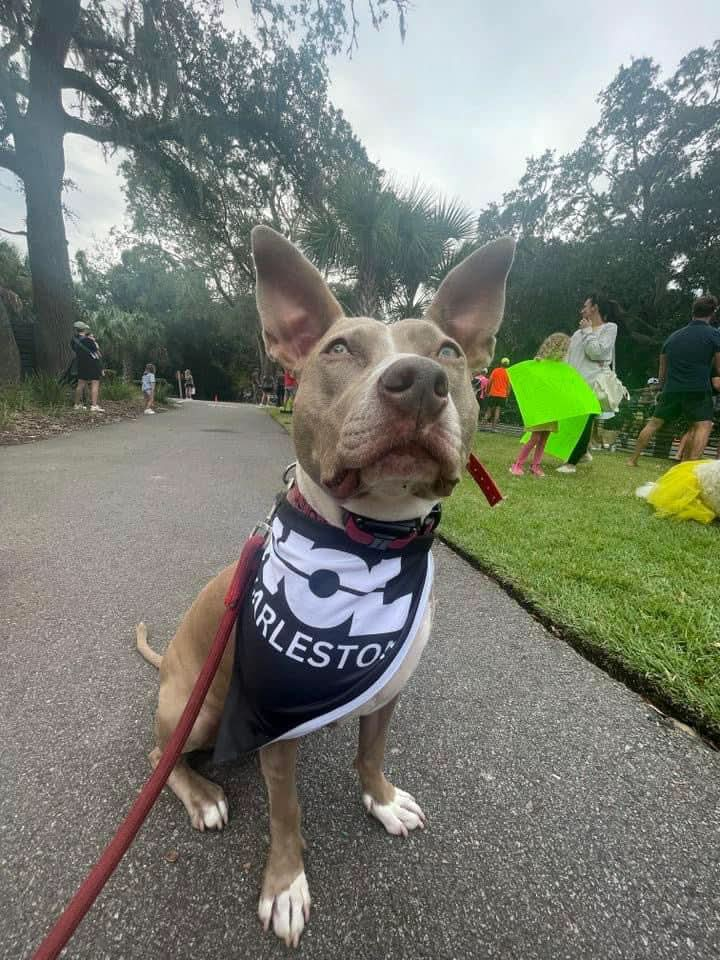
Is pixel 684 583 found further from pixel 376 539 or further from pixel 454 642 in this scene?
pixel 376 539

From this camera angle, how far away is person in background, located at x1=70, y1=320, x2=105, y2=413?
11.2 meters

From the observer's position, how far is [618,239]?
19.2 m

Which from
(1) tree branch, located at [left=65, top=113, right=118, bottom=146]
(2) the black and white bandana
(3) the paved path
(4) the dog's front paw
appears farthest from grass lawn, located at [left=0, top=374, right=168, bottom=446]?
(2) the black and white bandana

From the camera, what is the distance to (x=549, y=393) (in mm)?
5652

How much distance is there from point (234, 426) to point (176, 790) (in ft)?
43.4

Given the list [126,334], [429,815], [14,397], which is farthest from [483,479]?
Result: [126,334]

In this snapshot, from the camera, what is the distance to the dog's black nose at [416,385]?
1.13 meters

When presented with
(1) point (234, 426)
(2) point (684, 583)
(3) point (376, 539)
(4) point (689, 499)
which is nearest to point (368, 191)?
(1) point (234, 426)

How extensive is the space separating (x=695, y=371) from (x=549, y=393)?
291cm

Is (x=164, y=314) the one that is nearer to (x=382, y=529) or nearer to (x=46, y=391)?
(x=46, y=391)

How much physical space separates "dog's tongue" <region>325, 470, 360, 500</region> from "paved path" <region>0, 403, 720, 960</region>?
1.18 meters

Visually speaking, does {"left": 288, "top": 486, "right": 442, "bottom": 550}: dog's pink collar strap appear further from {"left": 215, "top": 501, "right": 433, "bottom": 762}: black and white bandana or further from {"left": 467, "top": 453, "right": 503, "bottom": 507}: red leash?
{"left": 467, "top": 453, "right": 503, "bottom": 507}: red leash

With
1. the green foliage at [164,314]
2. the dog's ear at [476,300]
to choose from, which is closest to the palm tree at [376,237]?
the dog's ear at [476,300]

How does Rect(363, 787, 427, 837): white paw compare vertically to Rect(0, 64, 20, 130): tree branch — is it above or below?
below
